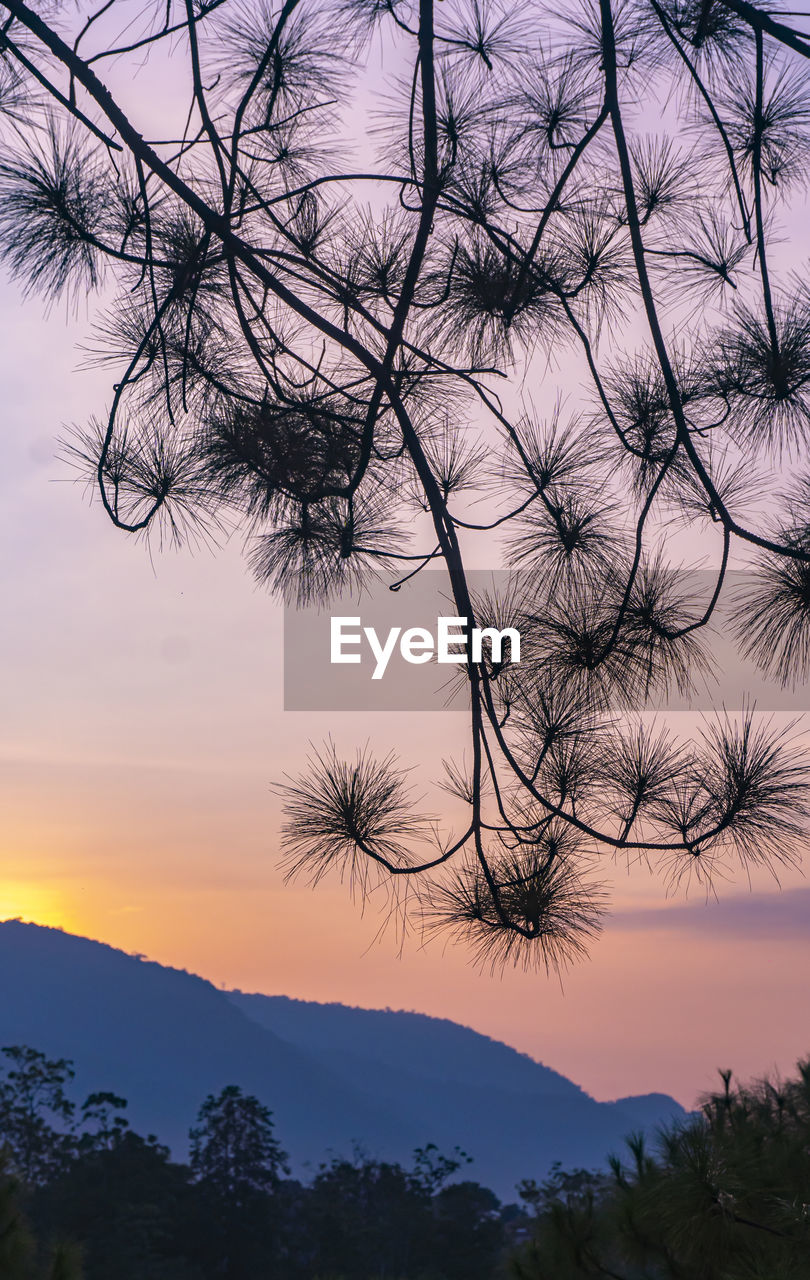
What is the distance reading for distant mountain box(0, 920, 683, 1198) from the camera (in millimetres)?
72625

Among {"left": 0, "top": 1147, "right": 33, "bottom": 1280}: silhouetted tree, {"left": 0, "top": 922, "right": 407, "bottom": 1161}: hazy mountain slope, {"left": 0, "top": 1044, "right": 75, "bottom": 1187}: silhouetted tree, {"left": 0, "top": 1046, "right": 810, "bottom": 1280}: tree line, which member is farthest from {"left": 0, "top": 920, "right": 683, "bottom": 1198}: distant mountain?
{"left": 0, "top": 1147, "right": 33, "bottom": 1280}: silhouetted tree

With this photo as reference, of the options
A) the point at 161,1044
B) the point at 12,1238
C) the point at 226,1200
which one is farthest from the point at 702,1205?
the point at 161,1044

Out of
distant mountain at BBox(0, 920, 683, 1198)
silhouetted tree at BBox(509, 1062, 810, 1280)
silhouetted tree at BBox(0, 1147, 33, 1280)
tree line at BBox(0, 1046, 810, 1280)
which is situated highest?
silhouetted tree at BBox(509, 1062, 810, 1280)

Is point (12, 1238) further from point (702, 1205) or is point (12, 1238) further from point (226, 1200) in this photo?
point (226, 1200)

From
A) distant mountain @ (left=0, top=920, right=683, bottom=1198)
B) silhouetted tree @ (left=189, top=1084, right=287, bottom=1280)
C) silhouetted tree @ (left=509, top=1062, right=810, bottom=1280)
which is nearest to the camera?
silhouetted tree @ (left=509, top=1062, right=810, bottom=1280)

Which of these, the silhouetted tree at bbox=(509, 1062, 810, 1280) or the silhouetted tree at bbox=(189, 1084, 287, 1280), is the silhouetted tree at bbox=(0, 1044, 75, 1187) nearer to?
the silhouetted tree at bbox=(189, 1084, 287, 1280)

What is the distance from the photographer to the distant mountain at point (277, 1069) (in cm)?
7262

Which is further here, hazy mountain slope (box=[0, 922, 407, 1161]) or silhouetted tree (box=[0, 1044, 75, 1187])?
hazy mountain slope (box=[0, 922, 407, 1161])

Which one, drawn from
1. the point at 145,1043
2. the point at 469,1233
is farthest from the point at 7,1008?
the point at 469,1233

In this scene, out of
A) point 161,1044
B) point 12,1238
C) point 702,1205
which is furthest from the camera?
point 161,1044

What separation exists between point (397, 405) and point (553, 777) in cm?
72

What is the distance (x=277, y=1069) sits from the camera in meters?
81.6

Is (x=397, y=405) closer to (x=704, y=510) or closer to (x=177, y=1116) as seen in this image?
(x=704, y=510)

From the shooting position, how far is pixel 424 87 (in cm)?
187
